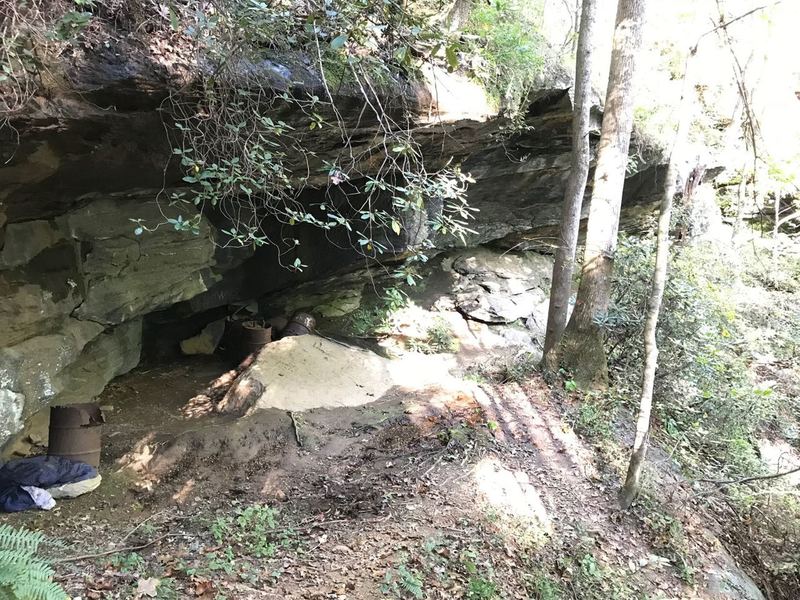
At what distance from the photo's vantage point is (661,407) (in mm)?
6883

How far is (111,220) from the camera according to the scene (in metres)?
5.61

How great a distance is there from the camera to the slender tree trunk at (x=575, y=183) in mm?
6625

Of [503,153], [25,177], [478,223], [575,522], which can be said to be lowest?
[575,522]

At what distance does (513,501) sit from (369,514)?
1.39m

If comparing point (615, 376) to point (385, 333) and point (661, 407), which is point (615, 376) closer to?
point (661, 407)

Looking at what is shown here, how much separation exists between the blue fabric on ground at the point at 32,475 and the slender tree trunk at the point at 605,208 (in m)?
5.63

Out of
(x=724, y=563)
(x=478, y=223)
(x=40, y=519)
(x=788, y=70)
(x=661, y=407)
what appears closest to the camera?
(x=40, y=519)

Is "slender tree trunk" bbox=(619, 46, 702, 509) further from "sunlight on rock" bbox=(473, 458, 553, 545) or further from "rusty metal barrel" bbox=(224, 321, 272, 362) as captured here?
"rusty metal barrel" bbox=(224, 321, 272, 362)

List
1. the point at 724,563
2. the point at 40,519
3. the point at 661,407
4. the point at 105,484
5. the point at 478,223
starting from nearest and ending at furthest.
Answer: the point at 40,519
the point at 105,484
the point at 724,563
the point at 661,407
the point at 478,223

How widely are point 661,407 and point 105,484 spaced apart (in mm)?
6648

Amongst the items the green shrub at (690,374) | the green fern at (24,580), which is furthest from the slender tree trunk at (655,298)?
the green fern at (24,580)

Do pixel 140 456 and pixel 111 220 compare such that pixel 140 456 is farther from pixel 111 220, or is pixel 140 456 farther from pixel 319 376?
pixel 111 220

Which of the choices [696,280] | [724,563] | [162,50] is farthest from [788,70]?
[162,50]

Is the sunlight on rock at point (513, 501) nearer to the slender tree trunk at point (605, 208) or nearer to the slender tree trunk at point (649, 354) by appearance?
the slender tree trunk at point (649, 354)
